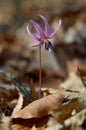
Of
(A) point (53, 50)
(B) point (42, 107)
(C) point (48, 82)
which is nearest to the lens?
(B) point (42, 107)

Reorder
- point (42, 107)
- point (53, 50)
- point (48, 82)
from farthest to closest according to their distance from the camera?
point (53, 50) < point (48, 82) < point (42, 107)

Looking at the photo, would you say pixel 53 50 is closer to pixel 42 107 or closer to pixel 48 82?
pixel 48 82

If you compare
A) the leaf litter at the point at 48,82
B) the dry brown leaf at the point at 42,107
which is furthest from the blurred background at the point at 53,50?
the dry brown leaf at the point at 42,107

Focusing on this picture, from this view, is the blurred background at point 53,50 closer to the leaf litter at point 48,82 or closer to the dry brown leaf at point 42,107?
the leaf litter at point 48,82

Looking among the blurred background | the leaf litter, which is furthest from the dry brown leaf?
the blurred background

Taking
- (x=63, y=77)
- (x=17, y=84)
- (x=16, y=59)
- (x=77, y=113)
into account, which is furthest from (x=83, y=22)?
(x=77, y=113)

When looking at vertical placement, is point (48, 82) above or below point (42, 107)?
below

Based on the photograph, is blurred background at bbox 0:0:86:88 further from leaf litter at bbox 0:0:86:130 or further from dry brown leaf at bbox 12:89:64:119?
dry brown leaf at bbox 12:89:64:119

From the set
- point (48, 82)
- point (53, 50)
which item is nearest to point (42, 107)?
point (48, 82)

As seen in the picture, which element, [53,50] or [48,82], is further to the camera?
[53,50]
